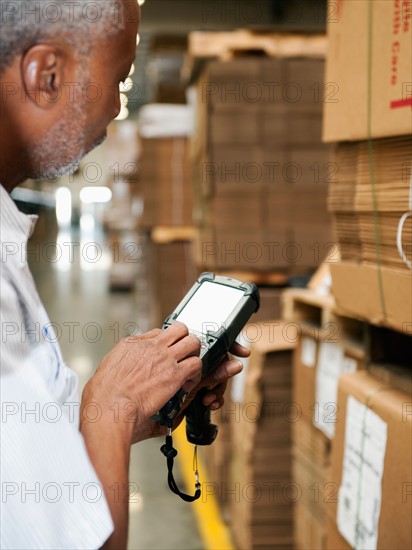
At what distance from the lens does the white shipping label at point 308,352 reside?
8.76ft

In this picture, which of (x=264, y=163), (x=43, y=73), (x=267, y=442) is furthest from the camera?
(x=264, y=163)

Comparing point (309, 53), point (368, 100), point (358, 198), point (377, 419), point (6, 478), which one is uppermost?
point (309, 53)

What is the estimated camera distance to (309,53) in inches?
160

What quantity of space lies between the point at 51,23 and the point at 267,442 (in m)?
2.34

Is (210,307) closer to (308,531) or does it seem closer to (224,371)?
(224,371)

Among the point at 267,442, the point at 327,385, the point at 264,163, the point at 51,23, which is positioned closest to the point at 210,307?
the point at 51,23

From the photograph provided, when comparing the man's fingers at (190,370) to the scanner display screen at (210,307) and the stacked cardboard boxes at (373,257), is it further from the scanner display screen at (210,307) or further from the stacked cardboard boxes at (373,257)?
the stacked cardboard boxes at (373,257)

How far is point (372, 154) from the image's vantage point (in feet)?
5.88

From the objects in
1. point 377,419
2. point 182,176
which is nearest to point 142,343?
point 377,419

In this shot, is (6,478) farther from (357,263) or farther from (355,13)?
(355,13)

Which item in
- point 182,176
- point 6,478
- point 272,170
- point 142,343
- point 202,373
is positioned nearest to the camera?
point 6,478

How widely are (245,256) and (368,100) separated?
216 cm

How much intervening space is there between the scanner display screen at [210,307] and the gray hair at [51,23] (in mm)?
625

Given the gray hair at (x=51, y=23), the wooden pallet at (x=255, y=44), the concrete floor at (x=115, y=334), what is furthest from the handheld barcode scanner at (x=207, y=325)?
the wooden pallet at (x=255, y=44)
